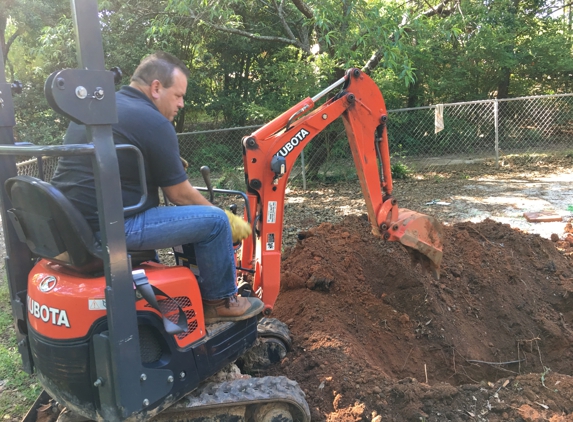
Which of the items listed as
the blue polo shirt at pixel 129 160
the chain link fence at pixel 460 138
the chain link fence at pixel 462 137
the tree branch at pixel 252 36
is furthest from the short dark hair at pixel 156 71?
the chain link fence at pixel 462 137

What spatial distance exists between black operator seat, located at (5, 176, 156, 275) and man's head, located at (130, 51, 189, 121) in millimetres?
855

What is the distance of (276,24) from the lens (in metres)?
12.6

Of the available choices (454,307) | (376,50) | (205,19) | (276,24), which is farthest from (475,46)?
(454,307)

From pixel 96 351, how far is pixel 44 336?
351mm

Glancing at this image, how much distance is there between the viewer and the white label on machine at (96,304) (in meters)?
2.18

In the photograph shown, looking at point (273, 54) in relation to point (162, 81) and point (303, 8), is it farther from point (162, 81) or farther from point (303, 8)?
point (162, 81)

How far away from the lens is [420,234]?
4.01 meters

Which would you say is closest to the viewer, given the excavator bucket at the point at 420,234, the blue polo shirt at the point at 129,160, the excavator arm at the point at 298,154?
Result: the blue polo shirt at the point at 129,160

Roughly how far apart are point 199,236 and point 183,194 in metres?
0.26

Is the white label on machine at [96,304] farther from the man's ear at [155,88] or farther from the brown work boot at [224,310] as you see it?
the man's ear at [155,88]

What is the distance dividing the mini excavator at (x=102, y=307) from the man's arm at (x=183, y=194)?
34cm

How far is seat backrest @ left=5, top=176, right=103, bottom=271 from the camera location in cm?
207

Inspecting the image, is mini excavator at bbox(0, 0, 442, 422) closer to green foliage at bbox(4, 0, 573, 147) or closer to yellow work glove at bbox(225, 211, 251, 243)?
yellow work glove at bbox(225, 211, 251, 243)

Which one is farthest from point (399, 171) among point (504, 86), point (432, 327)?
point (432, 327)
